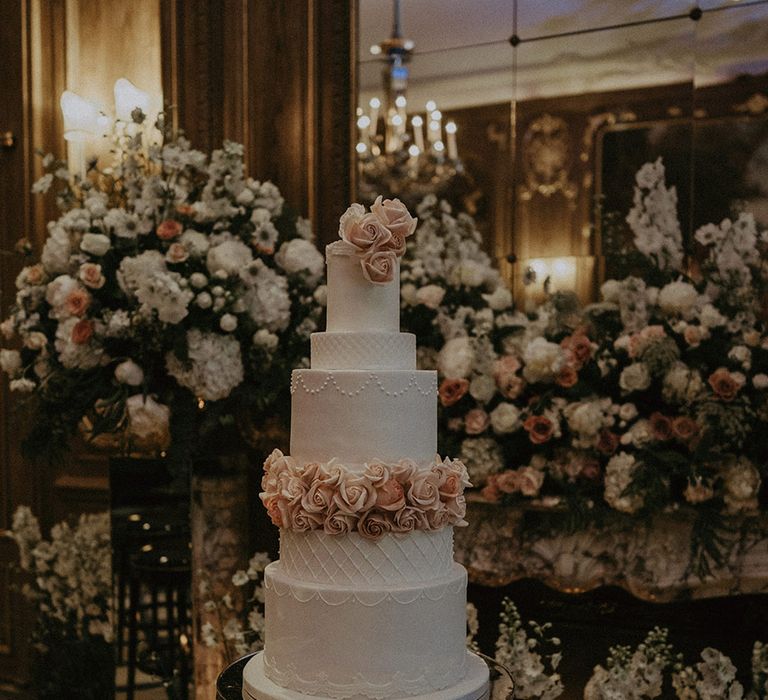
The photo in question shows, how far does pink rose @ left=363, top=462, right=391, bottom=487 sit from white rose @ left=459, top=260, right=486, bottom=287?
5.76 feet

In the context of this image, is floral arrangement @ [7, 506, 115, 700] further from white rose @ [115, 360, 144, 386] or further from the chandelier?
the chandelier

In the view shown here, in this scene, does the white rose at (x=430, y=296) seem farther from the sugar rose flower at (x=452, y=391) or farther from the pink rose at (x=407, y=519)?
the pink rose at (x=407, y=519)

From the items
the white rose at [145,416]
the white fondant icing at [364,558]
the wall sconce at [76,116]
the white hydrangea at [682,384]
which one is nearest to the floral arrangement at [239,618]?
the white rose at [145,416]

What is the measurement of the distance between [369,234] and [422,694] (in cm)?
107

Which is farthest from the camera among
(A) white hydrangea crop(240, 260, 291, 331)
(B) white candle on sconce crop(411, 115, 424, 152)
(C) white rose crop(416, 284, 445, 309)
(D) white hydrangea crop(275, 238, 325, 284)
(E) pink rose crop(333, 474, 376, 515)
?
(B) white candle on sconce crop(411, 115, 424, 152)

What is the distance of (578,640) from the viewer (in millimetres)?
3494

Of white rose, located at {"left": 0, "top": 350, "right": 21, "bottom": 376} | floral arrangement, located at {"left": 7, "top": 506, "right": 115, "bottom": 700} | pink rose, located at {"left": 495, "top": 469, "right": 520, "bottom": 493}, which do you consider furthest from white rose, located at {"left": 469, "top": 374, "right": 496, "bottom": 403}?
floral arrangement, located at {"left": 7, "top": 506, "right": 115, "bottom": 700}

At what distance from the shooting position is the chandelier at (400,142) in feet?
13.2

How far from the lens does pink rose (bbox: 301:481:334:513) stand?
84.8 inches

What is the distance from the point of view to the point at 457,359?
3.41m

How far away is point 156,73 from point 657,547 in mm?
3187

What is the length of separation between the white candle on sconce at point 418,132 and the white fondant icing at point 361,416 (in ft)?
6.54


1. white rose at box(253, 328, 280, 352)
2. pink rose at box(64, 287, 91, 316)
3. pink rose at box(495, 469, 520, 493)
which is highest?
pink rose at box(64, 287, 91, 316)

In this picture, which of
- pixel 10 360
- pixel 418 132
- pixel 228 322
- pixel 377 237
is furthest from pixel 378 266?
pixel 418 132
